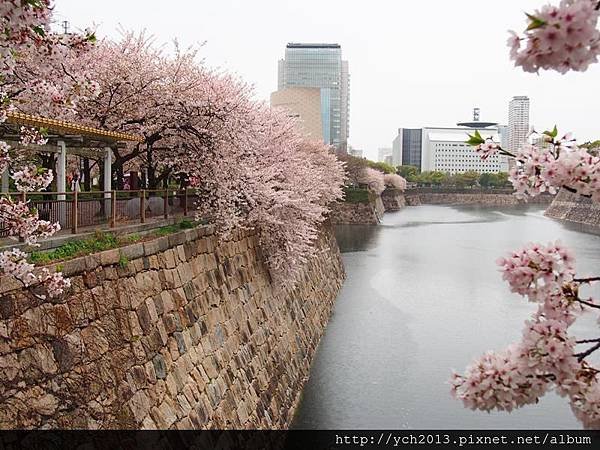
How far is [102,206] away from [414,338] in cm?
1090

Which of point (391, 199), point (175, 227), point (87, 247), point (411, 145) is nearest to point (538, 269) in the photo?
point (87, 247)

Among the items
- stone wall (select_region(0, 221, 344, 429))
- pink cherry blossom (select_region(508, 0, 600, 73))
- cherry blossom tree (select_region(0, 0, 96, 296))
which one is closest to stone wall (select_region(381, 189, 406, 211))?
stone wall (select_region(0, 221, 344, 429))

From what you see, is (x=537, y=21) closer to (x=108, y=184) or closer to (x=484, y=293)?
(x=108, y=184)

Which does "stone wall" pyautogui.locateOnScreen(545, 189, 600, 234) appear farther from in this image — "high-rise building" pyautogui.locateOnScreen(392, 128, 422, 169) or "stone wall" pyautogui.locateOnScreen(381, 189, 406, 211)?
"high-rise building" pyautogui.locateOnScreen(392, 128, 422, 169)

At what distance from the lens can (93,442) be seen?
5.68 metres

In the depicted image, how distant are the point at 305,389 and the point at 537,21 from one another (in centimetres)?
1208

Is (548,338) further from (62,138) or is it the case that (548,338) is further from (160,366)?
(62,138)

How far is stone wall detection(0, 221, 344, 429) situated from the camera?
5.44 meters

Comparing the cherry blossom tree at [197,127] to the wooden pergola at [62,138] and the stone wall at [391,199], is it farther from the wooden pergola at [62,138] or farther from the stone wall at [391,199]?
the stone wall at [391,199]

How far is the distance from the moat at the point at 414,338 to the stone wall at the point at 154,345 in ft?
4.82

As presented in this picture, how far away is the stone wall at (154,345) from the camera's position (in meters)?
5.44

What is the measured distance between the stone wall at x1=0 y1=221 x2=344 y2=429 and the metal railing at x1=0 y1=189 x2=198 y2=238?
3.27ft

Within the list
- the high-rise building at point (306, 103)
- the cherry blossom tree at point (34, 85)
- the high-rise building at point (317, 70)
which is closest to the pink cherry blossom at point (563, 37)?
the cherry blossom tree at point (34, 85)

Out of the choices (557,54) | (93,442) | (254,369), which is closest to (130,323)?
(93,442)
